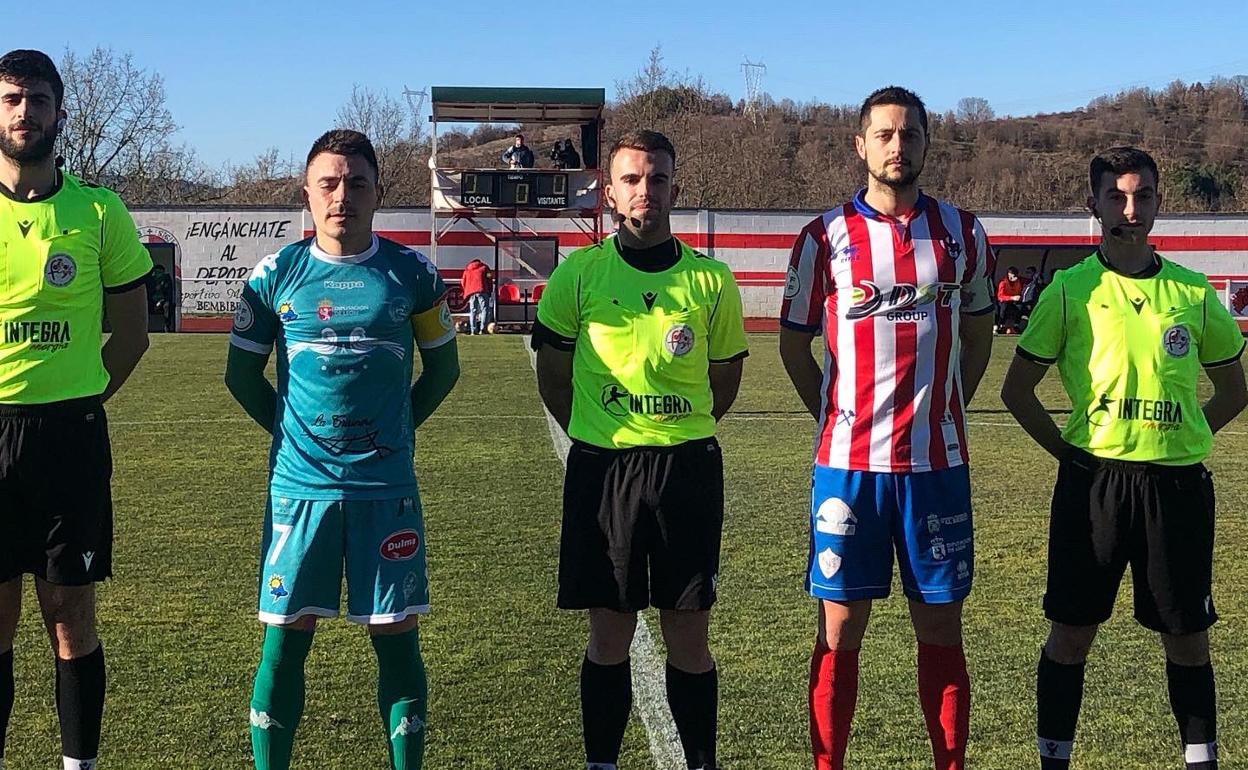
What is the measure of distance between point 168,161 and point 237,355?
144 feet

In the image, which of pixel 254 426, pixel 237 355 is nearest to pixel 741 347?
pixel 237 355

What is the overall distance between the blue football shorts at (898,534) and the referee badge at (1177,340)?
68cm

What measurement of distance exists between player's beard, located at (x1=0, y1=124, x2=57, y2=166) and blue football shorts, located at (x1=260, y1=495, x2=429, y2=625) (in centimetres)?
117

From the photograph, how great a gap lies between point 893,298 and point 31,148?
2438 mm

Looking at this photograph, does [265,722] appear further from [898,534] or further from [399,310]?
[898,534]

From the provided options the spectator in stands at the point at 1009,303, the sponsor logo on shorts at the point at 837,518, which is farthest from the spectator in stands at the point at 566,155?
the sponsor logo on shorts at the point at 837,518

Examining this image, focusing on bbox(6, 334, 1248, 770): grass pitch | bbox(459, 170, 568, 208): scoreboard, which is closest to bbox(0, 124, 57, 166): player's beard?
bbox(6, 334, 1248, 770): grass pitch

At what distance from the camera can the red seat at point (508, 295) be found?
26639 mm

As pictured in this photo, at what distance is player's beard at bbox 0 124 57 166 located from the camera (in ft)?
11.3

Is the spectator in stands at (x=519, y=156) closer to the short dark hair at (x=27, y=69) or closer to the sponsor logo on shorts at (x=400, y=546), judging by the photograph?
the short dark hair at (x=27, y=69)

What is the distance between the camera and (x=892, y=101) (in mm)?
3488

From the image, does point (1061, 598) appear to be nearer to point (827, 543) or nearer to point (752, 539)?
point (827, 543)

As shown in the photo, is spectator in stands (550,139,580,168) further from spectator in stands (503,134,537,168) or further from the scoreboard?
spectator in stands (503,134,537,168)

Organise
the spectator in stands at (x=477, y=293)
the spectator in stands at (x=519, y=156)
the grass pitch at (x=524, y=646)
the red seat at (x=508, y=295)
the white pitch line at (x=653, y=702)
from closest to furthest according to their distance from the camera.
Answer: the white pitch line at (x=653, y=702), the grass pitch at (x=524, y=646), the spectator in stands at (x=477, y=293), the red seat at (x=508, y=295), the spectator in stands at (x=519, y=156)
